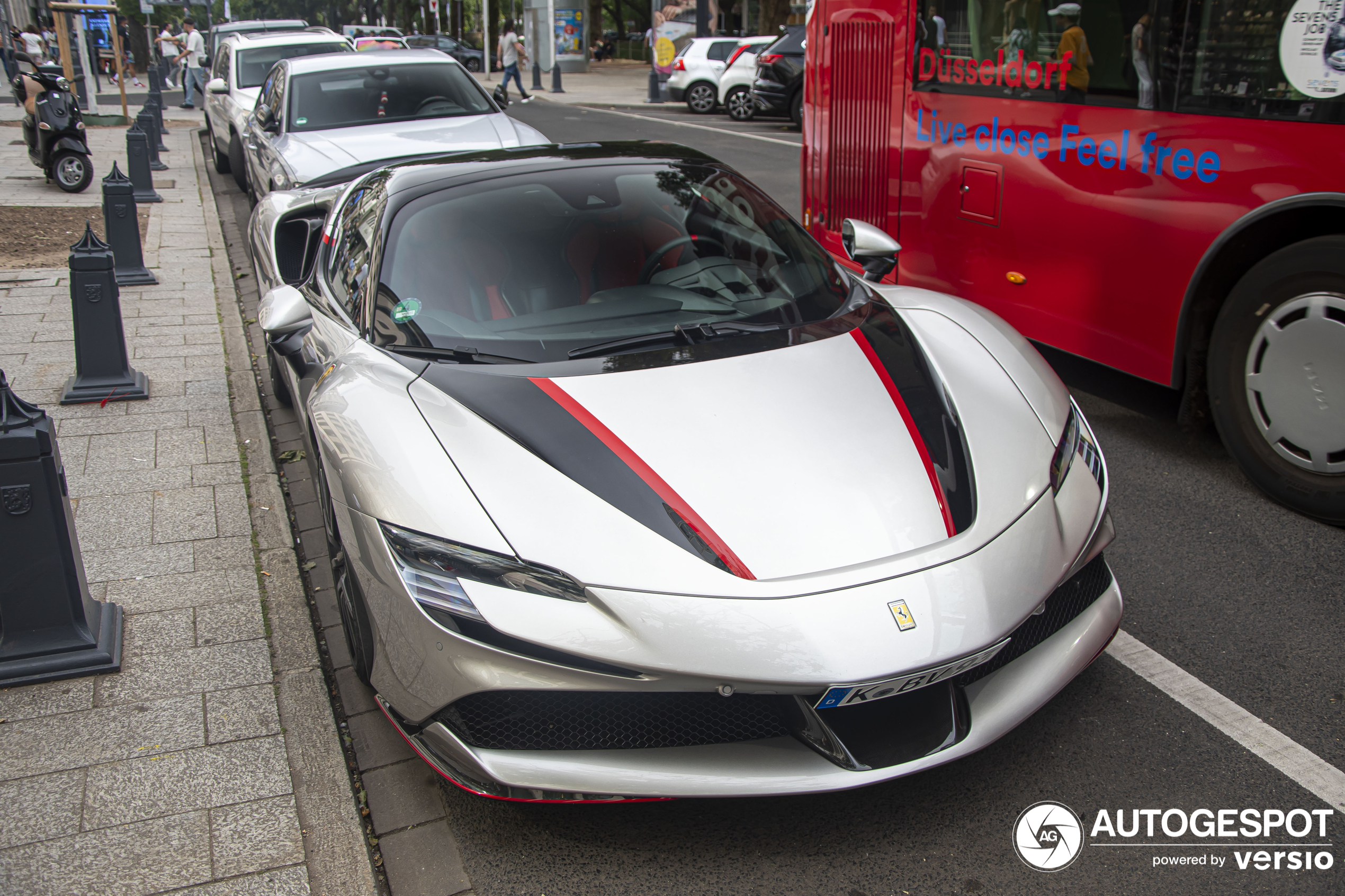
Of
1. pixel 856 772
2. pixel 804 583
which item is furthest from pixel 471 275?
pixel 856 772

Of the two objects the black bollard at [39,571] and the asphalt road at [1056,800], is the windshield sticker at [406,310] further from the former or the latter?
the asphalt road at [1056,800]

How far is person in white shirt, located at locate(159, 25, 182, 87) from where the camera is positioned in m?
35.5

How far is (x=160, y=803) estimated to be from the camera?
268 cm

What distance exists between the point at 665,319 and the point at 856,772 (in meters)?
1.54

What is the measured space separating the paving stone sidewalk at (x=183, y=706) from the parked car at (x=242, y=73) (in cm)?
723

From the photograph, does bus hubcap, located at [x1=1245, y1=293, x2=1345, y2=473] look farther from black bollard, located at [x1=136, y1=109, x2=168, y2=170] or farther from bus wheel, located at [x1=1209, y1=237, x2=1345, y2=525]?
black bollard, located at [x1=136, y1=109, x2=168, y2=170]

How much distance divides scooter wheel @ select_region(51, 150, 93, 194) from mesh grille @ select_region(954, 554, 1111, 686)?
13141 millimetres

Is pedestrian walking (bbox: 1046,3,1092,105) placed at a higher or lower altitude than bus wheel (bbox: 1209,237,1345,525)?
higher

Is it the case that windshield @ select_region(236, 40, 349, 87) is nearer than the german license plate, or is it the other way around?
the german license plate

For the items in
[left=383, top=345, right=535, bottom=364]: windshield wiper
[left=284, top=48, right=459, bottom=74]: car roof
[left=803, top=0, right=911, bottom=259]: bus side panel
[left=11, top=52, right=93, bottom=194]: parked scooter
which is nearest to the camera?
[left=383, top=345, right=535, bottom=364]: windshield wiper

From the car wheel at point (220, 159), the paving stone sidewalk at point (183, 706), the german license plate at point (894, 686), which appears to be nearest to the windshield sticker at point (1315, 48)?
the german license plate at point (894, 686)

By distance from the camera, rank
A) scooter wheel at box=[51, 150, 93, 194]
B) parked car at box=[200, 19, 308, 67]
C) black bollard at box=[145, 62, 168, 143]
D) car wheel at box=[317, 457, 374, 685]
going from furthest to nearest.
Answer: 1. parked car at box=[200, 19, 308, 67]
2. black bollard at box=[145, 62, 168, 143]
3. scooter wheel at box=[51, 150, 93, 194]
4. car wheel at box=[317, 457, 374, 685]

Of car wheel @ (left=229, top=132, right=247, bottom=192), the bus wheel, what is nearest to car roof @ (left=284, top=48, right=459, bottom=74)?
car wheel @ (left=229, top=132, right=247, bottom=192)

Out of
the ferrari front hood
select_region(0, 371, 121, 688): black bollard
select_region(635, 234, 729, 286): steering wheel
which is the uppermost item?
select_region(635, 234, 729, 286): steering wheel
